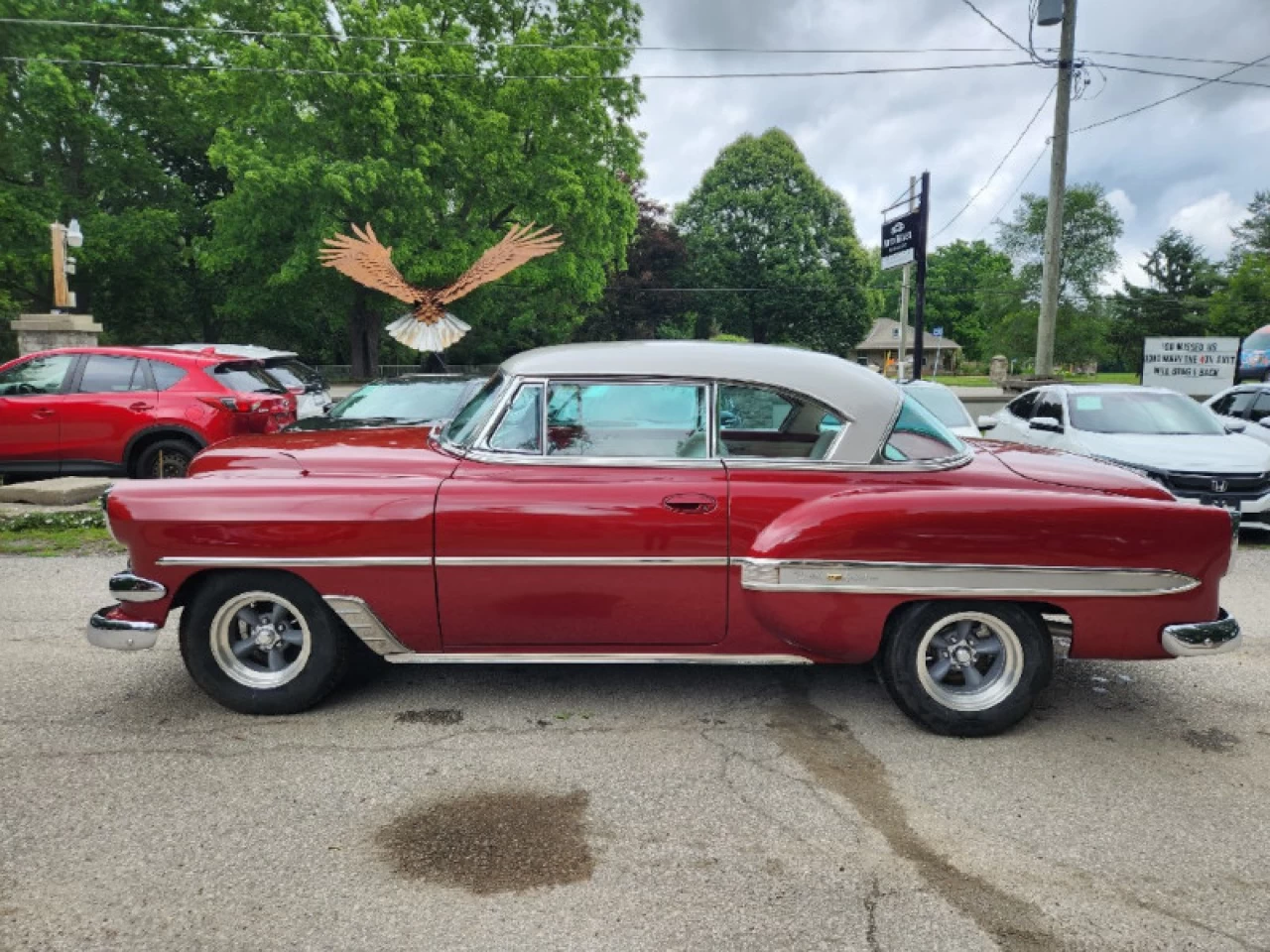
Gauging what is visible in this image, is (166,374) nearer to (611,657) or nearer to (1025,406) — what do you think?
(611,657)

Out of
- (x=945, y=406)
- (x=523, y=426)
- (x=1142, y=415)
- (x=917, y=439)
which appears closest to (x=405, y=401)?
(x=523, y=426)

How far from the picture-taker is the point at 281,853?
2.65 meters

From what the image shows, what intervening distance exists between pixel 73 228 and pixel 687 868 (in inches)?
809

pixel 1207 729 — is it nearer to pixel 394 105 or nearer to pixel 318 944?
pixel 318 944

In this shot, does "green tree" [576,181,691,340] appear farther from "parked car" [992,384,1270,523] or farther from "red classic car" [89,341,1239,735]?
"red classic car" [89,341,1239,735]

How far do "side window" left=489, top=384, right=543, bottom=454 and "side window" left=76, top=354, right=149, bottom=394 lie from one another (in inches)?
279

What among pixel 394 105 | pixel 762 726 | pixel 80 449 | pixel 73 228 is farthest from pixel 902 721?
pixel 394 105

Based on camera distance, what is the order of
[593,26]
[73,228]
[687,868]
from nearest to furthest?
[687,868] < [73,228] < [593,26]

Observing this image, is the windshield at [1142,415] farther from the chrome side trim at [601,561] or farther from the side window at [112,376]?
the side window at [112,376]

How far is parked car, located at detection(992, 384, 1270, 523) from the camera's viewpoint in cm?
725

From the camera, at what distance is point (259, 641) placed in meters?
3.66

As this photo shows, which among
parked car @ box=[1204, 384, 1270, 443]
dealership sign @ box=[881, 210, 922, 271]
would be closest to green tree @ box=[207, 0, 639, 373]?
dealership sign @ box=[881, 210, 922, 271]

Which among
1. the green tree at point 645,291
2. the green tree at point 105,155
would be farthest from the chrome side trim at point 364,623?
the green tree at point 645,291

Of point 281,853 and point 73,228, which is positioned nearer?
point 281,853
